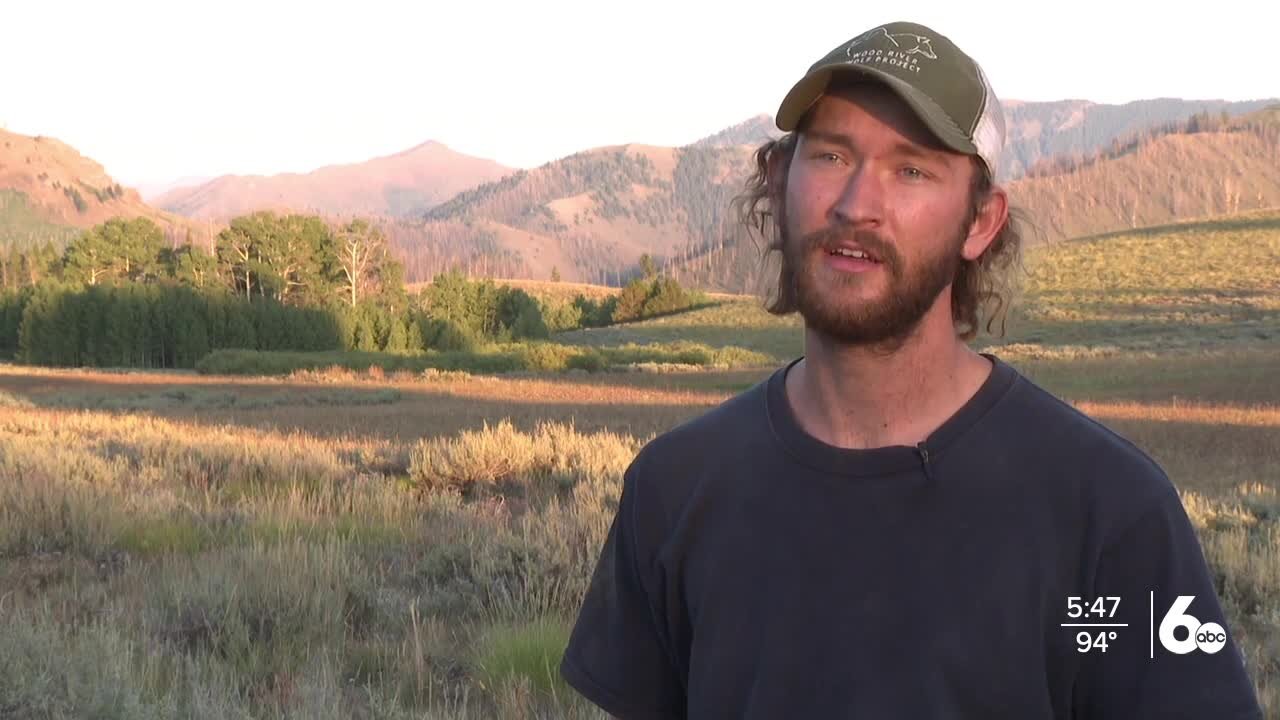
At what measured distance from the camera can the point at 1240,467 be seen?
53.2ft

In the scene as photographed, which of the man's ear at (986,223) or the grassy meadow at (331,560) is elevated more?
the man's ear at (986,223)

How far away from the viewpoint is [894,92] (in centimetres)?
209

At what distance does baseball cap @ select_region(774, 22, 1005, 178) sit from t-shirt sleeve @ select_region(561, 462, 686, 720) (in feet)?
2.83

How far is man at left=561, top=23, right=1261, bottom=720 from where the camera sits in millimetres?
1868

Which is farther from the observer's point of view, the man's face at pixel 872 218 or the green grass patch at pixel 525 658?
the green grass patch at pixel 525 658

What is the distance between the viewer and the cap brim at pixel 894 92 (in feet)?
6.59

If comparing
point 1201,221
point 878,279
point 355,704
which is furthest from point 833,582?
point 1201,221

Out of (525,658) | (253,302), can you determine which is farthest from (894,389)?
(253,302)

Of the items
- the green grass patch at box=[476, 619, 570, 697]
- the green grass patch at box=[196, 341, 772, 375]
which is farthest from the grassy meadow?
the green grass patch at box=[196, 341, 772, 375]

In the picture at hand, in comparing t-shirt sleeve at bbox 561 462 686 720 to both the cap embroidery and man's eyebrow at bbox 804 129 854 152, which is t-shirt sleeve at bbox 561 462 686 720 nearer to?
man's eyebrow at bbox 804 129 854 152

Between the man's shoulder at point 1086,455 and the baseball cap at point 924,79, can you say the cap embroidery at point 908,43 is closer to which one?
the baseball cap at point 924,79

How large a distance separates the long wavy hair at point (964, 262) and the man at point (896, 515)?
2.6 inches

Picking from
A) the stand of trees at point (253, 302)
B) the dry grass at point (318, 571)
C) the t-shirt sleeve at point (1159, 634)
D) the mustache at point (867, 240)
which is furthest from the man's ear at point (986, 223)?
the stand of trees at point (253, 302)

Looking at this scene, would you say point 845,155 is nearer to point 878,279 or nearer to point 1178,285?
point 878,279
